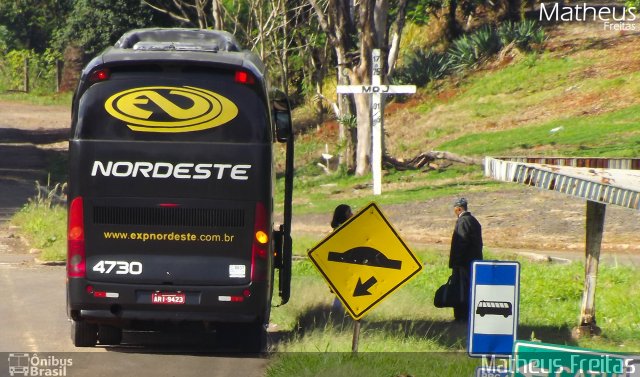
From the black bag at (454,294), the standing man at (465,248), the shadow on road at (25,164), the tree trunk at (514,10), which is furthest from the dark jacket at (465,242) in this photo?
the tree trunk at (514,10)

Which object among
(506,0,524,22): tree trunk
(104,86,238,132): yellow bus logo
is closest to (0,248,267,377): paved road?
(104,86,238,132): yellow bus logo

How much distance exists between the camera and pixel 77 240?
38.1 ft

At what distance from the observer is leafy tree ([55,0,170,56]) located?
5409cm

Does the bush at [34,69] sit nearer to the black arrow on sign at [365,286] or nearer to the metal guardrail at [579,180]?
the metal guardrail at [579,180]

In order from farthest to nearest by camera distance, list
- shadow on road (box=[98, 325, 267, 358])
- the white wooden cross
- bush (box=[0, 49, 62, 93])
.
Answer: bush (box=[0, 49, 62, 93]) → the white wooden cross → shadow on road (box=[98, 325, 267, 358])

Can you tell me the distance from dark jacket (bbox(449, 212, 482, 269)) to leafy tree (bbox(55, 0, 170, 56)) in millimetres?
40062

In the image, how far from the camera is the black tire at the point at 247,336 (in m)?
12.6

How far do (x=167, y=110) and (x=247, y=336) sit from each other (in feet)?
8.90

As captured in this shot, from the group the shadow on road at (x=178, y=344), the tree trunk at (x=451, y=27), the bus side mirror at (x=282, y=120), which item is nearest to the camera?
the bus side mirror at (x=282, y=120)

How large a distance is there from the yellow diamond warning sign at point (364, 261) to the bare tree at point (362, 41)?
2250 centimetres

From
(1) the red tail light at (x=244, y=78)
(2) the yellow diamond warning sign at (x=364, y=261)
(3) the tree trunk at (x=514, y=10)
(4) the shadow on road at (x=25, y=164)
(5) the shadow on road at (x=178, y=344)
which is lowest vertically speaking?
(4) the shadow on road at (x=25, y=164)

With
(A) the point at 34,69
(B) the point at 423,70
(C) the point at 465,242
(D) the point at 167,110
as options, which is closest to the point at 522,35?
(B) the point at 423,70

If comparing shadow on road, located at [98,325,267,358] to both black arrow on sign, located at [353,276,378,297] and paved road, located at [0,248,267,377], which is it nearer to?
paved road, located at [0,248,267,377]

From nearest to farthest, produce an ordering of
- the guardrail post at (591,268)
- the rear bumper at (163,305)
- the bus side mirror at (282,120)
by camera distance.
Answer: the rear bumper at (163,305)
the bus side mirror at (282,120)
the guardrail post at (591,268)
